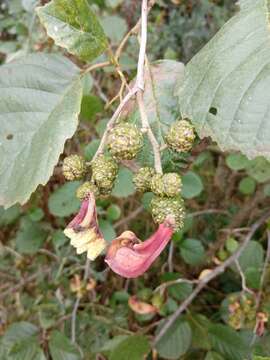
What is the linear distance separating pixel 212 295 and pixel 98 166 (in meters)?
1.38

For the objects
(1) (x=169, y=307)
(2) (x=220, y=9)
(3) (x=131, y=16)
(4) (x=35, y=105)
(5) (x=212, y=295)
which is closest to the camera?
(4) (x=35, y=105)

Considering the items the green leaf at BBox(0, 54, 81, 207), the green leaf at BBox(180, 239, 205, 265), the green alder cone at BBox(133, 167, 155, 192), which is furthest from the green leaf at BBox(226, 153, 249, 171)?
the green alder cone at BBox(133, 167, 155, 192)

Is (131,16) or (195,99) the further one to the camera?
(131,16)

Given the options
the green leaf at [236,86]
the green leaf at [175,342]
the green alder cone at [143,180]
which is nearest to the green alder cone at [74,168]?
the green alder cone at [143,180]

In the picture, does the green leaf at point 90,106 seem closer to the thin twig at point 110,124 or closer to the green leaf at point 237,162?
the green leaf at point 237,162

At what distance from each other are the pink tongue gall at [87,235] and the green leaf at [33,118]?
0.48 feet

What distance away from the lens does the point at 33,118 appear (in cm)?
108

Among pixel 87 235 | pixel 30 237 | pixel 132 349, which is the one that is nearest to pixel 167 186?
pixel 87 235

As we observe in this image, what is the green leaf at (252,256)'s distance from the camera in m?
1.75

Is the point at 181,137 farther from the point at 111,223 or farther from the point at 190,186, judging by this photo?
the point at 111,223

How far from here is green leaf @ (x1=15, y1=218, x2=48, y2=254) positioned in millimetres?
1874

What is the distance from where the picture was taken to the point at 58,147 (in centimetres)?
98

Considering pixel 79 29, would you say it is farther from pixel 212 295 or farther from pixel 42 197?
pixel 212 295

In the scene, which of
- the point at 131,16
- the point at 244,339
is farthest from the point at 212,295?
the point at 131,16
